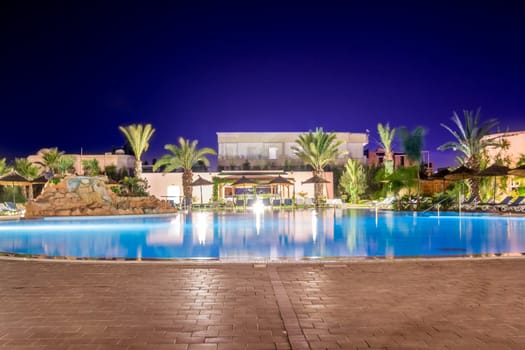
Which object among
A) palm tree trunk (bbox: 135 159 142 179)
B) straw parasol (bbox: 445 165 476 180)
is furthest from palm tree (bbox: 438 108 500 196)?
palm tree trunk (bbox: 135 159 142 179)

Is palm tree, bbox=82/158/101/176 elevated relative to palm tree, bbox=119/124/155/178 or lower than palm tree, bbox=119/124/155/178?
lower

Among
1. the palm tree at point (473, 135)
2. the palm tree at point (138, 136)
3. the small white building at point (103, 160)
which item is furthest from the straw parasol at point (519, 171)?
the small white building at point (103, 160)

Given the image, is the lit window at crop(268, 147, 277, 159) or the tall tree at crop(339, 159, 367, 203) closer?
the tall tree at crop(339, 159, 367, 203)

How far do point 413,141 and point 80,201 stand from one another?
2265cm

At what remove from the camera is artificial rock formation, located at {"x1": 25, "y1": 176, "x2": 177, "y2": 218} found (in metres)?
20.9

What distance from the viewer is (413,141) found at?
33000mm

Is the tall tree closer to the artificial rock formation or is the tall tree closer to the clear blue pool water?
the artificial rock formation

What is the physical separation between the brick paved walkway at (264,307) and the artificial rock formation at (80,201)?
15.6 m

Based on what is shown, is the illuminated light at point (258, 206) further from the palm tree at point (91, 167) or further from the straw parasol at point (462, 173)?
the palm tree at point (91, 167)

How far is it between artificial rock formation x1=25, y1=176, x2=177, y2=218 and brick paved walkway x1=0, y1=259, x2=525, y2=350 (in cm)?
1555

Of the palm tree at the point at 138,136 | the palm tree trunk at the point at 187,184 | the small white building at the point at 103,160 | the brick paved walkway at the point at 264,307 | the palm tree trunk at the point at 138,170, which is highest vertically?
the palm tree at the point at 138,136

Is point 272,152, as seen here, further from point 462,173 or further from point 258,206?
point 462,173

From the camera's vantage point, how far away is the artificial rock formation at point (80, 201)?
20.9 meters

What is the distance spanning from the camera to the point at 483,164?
2617 cm
